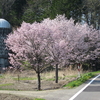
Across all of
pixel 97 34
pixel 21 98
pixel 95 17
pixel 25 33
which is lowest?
pixel 21 98

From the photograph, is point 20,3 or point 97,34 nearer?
point 97,34

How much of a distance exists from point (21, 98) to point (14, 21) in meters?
37.7

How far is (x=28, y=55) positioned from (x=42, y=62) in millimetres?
1170

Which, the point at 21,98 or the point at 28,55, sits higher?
the point at 28,55

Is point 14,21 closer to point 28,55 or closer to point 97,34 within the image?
point 97,34

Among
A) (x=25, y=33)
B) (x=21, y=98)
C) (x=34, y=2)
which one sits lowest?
(x=21, y=98)

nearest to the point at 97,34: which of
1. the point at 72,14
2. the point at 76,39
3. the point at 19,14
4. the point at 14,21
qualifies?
the point at 72,14

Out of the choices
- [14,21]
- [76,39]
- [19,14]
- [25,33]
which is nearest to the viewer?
[25,33]

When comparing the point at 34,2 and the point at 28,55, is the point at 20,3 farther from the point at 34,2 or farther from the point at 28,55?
the point at 28,55

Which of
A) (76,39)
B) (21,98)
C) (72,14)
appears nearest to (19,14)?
(72,14)

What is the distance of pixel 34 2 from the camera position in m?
48.3

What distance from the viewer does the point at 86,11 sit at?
41.3m

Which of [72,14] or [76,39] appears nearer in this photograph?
[76,39]

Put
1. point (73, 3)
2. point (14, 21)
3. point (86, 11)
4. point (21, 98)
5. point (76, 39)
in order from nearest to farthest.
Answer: point (21, 98) < point (76, 39) < point (73, 3) < point (86, 11) < point (14, 21)
